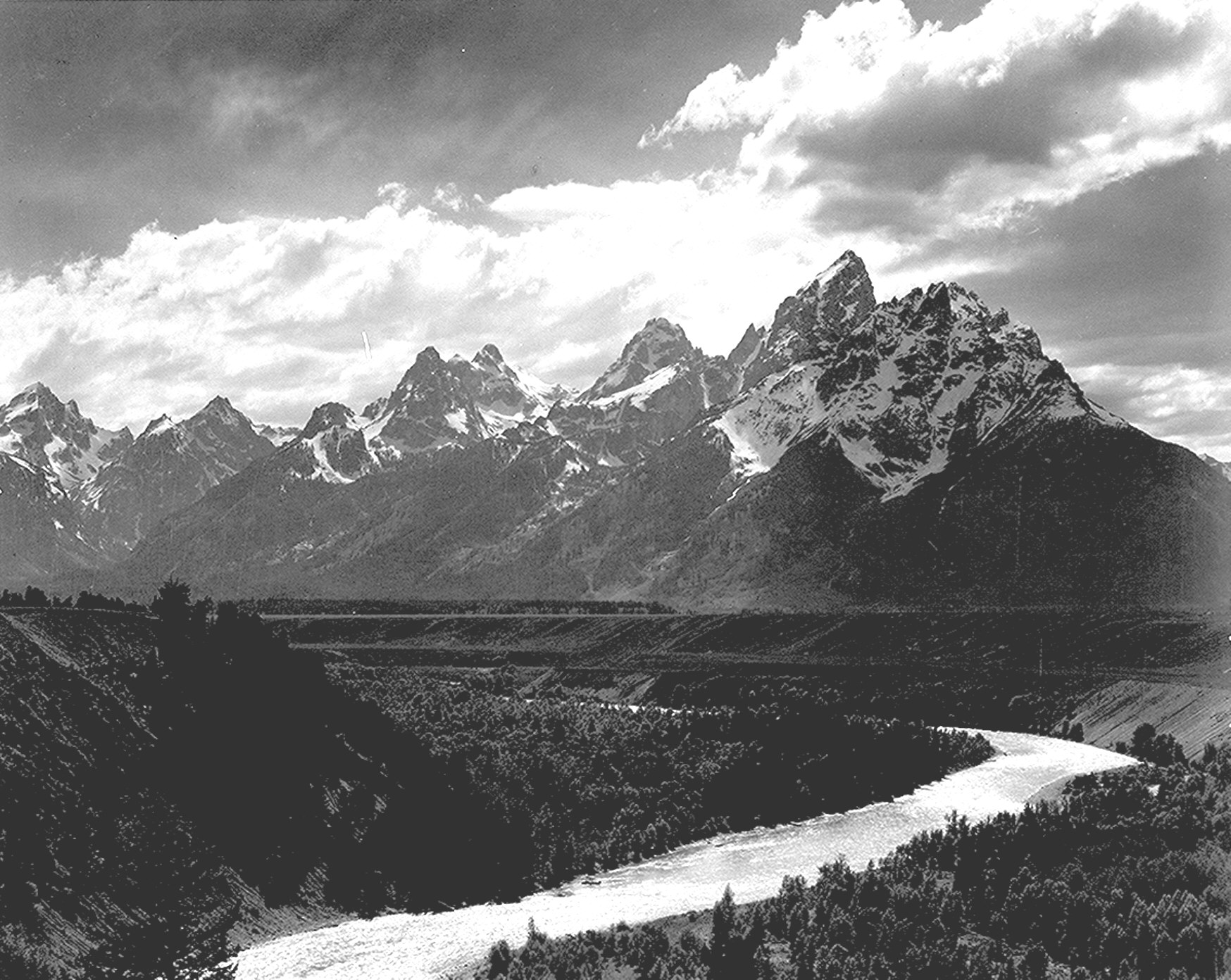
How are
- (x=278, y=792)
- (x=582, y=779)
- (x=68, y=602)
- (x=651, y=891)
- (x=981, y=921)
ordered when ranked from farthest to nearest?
(x=68, y=602), (x=582, y=779), (x=278, y=792), (x=651, y=891), (x=981, y=921)

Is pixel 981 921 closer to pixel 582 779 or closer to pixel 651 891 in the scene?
pixel 651 891

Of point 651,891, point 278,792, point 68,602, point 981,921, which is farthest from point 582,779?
point 68,602

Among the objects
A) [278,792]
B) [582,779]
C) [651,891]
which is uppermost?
[278,792]

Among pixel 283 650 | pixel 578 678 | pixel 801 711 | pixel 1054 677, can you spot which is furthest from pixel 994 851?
pixel 578 678

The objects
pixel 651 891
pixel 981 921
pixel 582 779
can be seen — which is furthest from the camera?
pixel 582 779

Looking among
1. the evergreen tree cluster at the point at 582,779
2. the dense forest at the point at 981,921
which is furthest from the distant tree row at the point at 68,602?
the dense forest at the point at 981,921

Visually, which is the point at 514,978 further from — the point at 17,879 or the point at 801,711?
the point at 801,711

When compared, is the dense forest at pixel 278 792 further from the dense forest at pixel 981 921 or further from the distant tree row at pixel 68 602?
the dense forest at pixel 981 921
